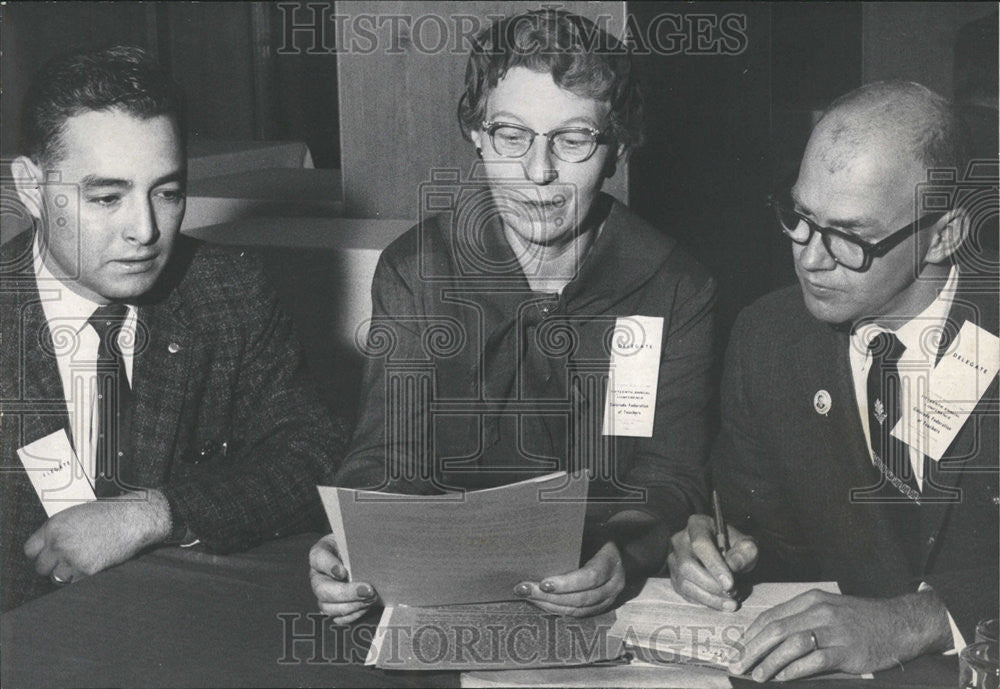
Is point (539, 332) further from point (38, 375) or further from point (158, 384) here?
point (38, 375)

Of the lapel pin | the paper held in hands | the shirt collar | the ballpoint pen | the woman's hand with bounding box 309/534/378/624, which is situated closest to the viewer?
the paper held in hands

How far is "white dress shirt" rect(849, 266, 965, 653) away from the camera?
197cm

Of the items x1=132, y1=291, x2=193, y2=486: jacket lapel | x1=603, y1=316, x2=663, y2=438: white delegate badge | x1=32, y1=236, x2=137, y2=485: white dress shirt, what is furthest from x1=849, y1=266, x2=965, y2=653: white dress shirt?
x1=32, y1=236, x2=137, y2=485: white dress shirt

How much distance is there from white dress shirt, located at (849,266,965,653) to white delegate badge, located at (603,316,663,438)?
43 centimetres

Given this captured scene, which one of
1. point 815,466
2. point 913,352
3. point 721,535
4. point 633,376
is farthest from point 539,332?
point 913,352

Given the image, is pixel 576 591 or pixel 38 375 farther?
pixel 38 375

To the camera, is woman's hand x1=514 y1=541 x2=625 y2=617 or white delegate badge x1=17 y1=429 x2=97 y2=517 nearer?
woman's hand x1=514 y1=541 x2=625 y2=617

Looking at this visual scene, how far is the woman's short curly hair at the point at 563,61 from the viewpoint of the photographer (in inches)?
78.4

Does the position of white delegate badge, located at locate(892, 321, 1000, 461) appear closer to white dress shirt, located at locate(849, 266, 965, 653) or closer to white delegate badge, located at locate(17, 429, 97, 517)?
white dress shirt, located at locate(849, 266, 965, 653)

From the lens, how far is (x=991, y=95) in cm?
200

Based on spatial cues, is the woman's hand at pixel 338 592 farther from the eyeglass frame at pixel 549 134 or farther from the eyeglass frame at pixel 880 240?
the eyeglass frame at pixel 880 240

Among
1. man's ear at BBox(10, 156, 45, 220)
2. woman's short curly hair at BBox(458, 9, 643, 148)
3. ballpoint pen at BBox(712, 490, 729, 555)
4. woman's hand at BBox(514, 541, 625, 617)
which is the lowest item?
woman's hand at BBox(514, 541, 625, 617)

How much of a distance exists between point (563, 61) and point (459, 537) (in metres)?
1.02

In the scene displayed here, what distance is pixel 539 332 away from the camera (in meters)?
2.10
